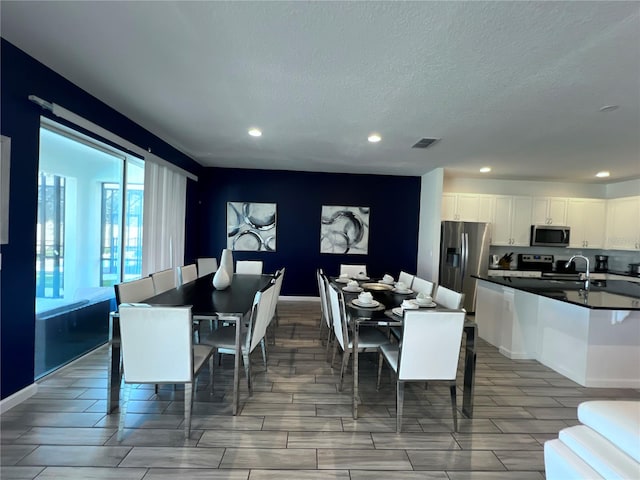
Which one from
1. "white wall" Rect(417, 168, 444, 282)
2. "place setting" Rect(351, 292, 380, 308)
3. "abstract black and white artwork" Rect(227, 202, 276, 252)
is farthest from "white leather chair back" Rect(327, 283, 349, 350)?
"abstract black and white artwork" Rect(227, 202, 276, 252)

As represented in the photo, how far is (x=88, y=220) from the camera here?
351 centimetres

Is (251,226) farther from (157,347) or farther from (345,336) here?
(157,347)

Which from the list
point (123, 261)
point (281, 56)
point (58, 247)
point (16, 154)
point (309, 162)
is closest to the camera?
point (281, 56)

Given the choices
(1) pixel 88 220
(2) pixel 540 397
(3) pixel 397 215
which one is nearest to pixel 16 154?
(1) pixel 88 220

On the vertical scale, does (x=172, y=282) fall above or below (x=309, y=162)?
below

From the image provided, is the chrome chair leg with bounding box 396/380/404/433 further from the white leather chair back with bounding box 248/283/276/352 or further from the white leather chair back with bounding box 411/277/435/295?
the white leather chair back with bounding box 411/277/435/295

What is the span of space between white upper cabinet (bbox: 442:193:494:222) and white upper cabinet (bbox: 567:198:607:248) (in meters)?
1.54

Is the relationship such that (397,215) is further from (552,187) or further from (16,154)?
(16,154)

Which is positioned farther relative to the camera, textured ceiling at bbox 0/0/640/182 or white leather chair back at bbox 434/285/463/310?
white leather chair back at bbox 434/285/463/310

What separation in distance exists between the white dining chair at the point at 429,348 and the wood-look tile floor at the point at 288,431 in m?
0.24

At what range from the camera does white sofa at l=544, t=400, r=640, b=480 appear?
38.6 inches

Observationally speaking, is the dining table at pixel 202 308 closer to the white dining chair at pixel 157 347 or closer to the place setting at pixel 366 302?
the white dining chair at pixel 157 347

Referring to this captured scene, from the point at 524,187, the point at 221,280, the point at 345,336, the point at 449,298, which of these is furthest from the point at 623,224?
the point at 221,280

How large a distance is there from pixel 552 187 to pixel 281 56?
19.9 ft
